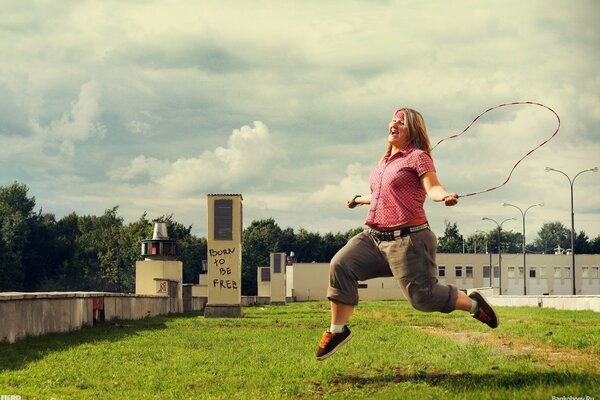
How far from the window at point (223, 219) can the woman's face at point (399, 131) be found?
2476cm

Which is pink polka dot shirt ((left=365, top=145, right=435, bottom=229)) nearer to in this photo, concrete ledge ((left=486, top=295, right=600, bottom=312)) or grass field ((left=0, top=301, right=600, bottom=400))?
grass field ((left=0, top=301, right=600, bottom=400))

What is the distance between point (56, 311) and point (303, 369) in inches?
439

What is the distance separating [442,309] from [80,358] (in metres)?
6.76

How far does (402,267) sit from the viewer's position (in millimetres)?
7992

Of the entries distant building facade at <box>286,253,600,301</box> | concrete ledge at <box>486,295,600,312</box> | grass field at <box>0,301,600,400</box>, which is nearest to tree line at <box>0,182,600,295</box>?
distant building facade at <box>286,253,600,301</box>

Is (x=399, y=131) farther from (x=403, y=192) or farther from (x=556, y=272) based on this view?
(x=556, y=272)

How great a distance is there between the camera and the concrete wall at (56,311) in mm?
16516

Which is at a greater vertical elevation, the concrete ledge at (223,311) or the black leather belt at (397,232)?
the black leather belt at (397,232)

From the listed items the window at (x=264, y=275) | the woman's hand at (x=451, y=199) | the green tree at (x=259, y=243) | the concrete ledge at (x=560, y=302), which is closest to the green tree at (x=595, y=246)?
the green tree at (x=259, y=243)

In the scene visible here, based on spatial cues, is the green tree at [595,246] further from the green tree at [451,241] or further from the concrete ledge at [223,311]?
the concrete ledge at [223,311]

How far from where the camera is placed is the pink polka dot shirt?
8039 mm

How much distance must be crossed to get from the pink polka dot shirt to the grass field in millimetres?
1587

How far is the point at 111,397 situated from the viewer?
8297mm

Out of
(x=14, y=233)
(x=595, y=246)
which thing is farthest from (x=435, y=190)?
(x=595, y=246)
